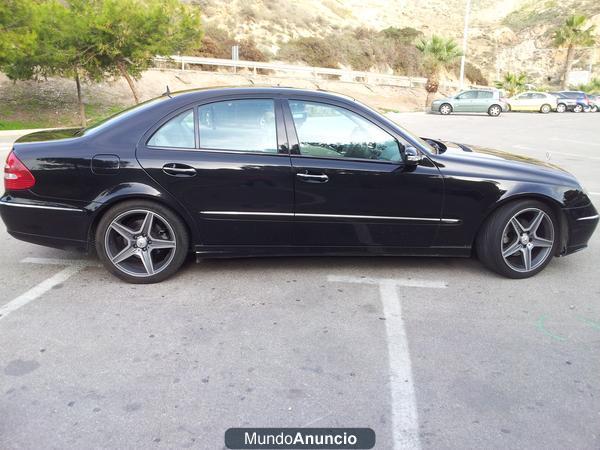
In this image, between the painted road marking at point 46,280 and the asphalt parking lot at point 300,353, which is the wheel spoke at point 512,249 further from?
the painted road marking at point 46,280

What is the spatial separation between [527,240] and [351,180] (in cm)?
160

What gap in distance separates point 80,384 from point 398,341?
190cm

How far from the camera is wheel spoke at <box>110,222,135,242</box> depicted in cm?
427

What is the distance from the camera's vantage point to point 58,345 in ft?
11.1

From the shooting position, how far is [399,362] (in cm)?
324

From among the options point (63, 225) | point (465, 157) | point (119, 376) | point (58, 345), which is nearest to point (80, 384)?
point (119, 376)

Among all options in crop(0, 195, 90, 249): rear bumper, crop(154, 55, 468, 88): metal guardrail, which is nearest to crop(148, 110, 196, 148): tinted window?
crop(0, 195, 90, 249): rear bumper

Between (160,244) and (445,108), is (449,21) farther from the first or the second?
(160,244)

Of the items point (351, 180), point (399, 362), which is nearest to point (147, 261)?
point (351, 180)

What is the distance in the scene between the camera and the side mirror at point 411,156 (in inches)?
168

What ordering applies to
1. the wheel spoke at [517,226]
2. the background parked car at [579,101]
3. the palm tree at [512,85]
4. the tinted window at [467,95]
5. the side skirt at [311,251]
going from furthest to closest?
the palm tree at [512,85] → the background parked car at [579,101] → the tinted window at [467,95] → the wheel spoke at [517,226] → the side skirt at [311,251]

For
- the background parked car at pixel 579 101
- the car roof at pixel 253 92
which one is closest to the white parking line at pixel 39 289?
the car roof at pixel 253 92

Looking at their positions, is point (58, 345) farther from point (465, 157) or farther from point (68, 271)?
point (465, 157)

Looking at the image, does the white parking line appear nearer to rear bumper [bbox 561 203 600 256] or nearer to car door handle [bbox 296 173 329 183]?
car door handle [bbox 296 173 329 183]
